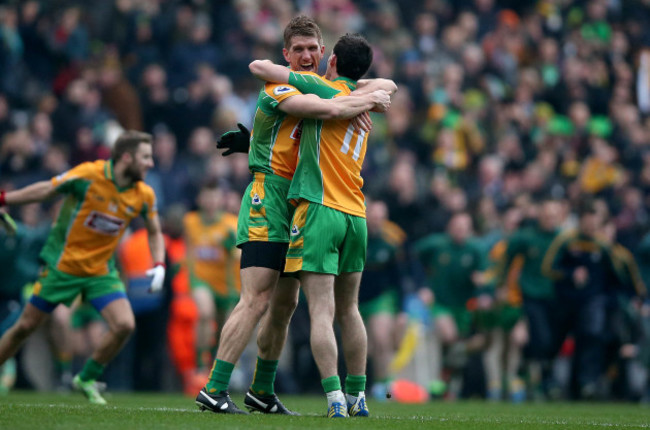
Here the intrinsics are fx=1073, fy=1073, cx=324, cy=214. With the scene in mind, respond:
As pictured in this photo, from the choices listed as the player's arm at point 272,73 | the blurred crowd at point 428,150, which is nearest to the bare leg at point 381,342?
the blurred crowd at point 428,150

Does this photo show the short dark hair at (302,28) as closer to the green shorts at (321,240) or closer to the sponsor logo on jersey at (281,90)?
the sponsor logo on jersey at (281,90)

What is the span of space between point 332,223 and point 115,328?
10.3ft

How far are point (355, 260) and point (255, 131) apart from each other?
1.16 m

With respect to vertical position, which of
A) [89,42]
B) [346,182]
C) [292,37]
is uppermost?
[89,42]

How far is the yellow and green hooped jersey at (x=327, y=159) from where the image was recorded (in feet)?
23.3

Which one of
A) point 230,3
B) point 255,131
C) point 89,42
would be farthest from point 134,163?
point 230,3

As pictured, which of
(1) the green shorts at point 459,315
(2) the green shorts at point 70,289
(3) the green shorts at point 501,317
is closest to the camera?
(2) the green shorts at point 70,289

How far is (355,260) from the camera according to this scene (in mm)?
7242

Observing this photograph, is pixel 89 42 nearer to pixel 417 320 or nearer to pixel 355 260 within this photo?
pixel 417 320

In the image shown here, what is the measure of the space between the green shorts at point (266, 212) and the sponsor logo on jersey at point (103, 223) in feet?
8.19

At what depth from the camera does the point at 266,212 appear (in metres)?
7.25

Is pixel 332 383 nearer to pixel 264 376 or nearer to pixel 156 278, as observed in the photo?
pixel 264 376

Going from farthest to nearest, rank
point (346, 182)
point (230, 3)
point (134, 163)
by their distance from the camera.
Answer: point (230, 3) → point (134, 163) → point (346, 182)

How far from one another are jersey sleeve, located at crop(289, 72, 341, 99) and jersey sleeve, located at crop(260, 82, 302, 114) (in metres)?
0.05
